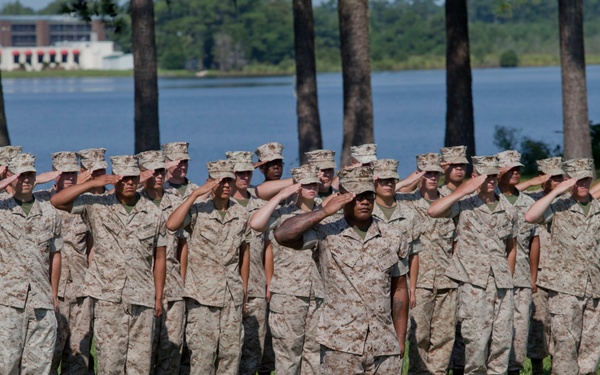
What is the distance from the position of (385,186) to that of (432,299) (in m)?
1.61

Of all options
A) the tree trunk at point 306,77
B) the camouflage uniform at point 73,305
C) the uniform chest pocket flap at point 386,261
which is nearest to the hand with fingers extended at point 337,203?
the uniform chest pocket flap at point 386,261

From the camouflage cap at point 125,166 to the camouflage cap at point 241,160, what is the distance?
1.03m

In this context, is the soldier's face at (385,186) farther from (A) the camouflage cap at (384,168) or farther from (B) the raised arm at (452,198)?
(B) the raised arm at (452,198)

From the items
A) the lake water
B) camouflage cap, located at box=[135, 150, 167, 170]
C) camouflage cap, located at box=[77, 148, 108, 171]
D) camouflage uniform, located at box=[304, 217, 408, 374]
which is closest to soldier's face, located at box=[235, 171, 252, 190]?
camouflage cap, located at box=[135, 150, 167, 170]

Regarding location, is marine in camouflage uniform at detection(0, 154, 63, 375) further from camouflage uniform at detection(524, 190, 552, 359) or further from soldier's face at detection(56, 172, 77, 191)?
camouflage uniform at detection(524, 190, 552, 359)

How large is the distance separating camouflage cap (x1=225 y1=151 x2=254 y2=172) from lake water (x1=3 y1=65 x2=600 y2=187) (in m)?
18.1

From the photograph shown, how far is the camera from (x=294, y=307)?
1256 cm

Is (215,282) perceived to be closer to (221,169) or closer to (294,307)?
(294,307)

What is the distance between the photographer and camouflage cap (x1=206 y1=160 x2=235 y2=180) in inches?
489

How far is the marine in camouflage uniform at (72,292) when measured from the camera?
12734 millimetres

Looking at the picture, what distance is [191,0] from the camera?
141 metres

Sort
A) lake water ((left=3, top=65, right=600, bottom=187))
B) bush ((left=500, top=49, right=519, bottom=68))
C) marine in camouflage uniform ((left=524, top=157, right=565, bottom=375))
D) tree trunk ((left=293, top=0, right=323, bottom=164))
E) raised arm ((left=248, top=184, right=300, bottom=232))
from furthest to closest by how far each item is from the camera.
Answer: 1. bush ((left=500, top=49, right=519, bottom=68))
2. lake water ((left=3, top=65, right=600, bottom=187))
3. tree trunk ((left=293, top=0, right=323, bottom=164))
4. marine in camouflage uniform ((left=524, top=157, right=565, bottom=375))
5. raised arm ((left=248, top=184, right=300, bottom=232))

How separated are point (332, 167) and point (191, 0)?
129665 millimetres

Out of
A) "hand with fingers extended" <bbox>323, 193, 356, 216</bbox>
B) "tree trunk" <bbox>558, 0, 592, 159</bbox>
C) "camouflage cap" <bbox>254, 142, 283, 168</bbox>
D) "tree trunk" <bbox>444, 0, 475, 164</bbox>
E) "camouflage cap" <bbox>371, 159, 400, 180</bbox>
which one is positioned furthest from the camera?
"tree trunk" <bbox>444, 0, 475, 164</bbox>
